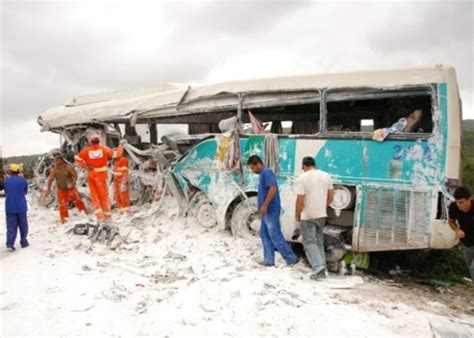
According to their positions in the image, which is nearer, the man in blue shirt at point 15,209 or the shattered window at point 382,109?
the shattered window at point 382,109

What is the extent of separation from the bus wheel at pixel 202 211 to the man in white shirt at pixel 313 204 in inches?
89.5

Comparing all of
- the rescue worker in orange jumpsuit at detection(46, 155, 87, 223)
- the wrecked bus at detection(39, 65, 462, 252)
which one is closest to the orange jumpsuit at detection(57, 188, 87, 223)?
the rescue worker in orange jumpsuit at detection(46, 155, 87, 223)

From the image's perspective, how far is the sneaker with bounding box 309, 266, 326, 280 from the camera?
16.7 feet

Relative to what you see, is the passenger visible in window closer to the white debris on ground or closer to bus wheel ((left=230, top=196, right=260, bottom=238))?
the white debris on ground

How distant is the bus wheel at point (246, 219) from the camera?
21.3 feet

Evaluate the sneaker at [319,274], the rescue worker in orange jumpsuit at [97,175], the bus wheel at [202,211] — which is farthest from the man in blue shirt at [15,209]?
the sneaker at [319,274]

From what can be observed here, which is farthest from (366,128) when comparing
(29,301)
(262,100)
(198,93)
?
(29,301)

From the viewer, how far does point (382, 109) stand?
6.88 metres

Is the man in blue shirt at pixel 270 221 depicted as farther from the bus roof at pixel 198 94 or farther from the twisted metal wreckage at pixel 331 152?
the bus roof at pixel 198 94

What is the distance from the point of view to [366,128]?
6160mm

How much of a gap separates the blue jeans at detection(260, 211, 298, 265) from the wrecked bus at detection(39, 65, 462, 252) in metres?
0.60

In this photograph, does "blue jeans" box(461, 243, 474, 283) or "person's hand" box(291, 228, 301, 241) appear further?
"person's hand" box(291, 228, 301, 241)

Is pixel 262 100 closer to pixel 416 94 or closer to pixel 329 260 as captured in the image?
pixel 416 94

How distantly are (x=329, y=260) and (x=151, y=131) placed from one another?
602 centimetres
